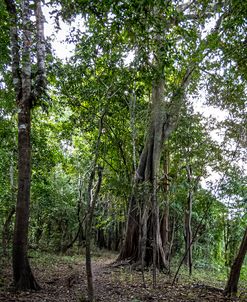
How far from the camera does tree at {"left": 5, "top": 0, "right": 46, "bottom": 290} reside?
588cm

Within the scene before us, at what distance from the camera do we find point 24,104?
6.35m

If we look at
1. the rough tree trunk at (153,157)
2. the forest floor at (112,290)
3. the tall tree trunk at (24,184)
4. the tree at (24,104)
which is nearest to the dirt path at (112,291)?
the forest floor at (112,290)

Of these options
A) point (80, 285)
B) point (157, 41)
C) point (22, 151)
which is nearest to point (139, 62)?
point (157, 41)

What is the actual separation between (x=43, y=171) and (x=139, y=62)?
19.6 ft

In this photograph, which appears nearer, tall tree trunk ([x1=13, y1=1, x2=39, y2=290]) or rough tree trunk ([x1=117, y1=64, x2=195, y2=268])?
tall tree trunk ([x1=13, y1=1, x2=39, y2=290])

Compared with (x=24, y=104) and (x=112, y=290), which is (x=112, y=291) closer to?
(x=112, y=290)

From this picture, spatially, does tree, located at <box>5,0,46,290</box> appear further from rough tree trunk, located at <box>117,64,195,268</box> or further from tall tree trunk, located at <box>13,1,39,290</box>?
rough tree trunk, located at <box>117,64,195,268</box>

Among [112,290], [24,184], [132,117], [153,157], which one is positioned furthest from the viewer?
[153,157]

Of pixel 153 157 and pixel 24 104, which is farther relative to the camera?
pixel 153 157

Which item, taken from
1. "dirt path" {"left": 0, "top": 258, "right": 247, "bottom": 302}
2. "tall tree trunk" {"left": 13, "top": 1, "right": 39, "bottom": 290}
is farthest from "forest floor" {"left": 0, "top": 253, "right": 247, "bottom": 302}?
"tall tree trunk" {"left": 13, "top": 1, "right": 39, "bottom": 290}

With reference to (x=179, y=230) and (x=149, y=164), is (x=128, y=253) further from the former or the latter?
(x=179, y=230)

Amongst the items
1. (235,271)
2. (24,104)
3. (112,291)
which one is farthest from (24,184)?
(235,271)

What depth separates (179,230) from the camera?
17.6 meters

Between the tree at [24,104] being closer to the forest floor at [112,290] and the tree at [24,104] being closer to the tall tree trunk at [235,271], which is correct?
the forest floor at [112,290]
